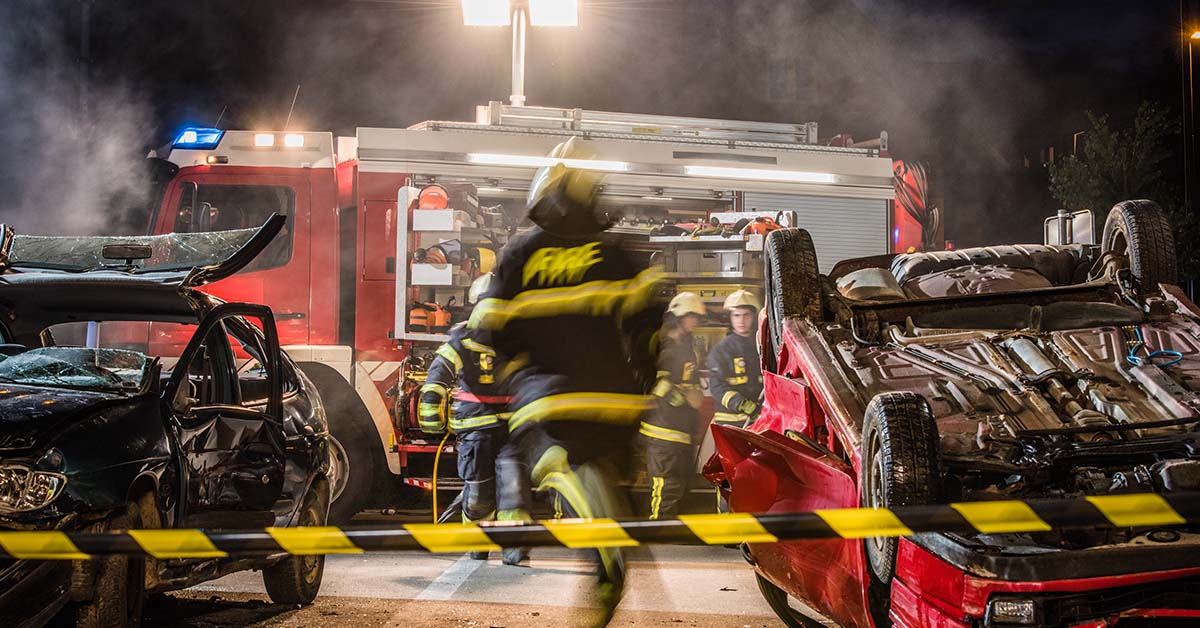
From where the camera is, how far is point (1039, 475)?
352cm

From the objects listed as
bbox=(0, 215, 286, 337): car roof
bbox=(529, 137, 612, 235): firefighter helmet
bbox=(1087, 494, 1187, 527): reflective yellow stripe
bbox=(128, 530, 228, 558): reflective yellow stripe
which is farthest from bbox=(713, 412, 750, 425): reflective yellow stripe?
bbox=(128, 530, 228, 558): reflective yellow stripe

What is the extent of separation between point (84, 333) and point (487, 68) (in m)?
18.7

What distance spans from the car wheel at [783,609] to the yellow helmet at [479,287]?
1825mm

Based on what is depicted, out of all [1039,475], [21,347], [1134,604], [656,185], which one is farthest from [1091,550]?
[656,185]

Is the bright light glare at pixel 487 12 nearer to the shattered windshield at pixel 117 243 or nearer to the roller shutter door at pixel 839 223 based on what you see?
the roller shutter door at pixel 839 223

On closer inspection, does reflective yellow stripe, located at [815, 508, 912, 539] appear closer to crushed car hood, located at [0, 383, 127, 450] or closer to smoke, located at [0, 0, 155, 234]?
crushed car hood, located at [0, 383, 127, 450]

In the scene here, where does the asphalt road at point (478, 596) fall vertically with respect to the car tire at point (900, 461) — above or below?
below

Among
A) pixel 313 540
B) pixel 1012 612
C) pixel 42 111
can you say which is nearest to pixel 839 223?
pixel 1012 612

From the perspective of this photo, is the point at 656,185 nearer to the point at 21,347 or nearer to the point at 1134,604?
the point at 21,347

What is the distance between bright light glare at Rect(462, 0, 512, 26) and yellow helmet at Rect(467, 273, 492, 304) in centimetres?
447

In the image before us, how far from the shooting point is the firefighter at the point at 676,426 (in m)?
7.39

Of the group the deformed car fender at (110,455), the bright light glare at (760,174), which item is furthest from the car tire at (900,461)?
the bright light glare at (760,174)

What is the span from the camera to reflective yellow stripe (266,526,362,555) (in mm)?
2771

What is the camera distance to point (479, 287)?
269 inches
